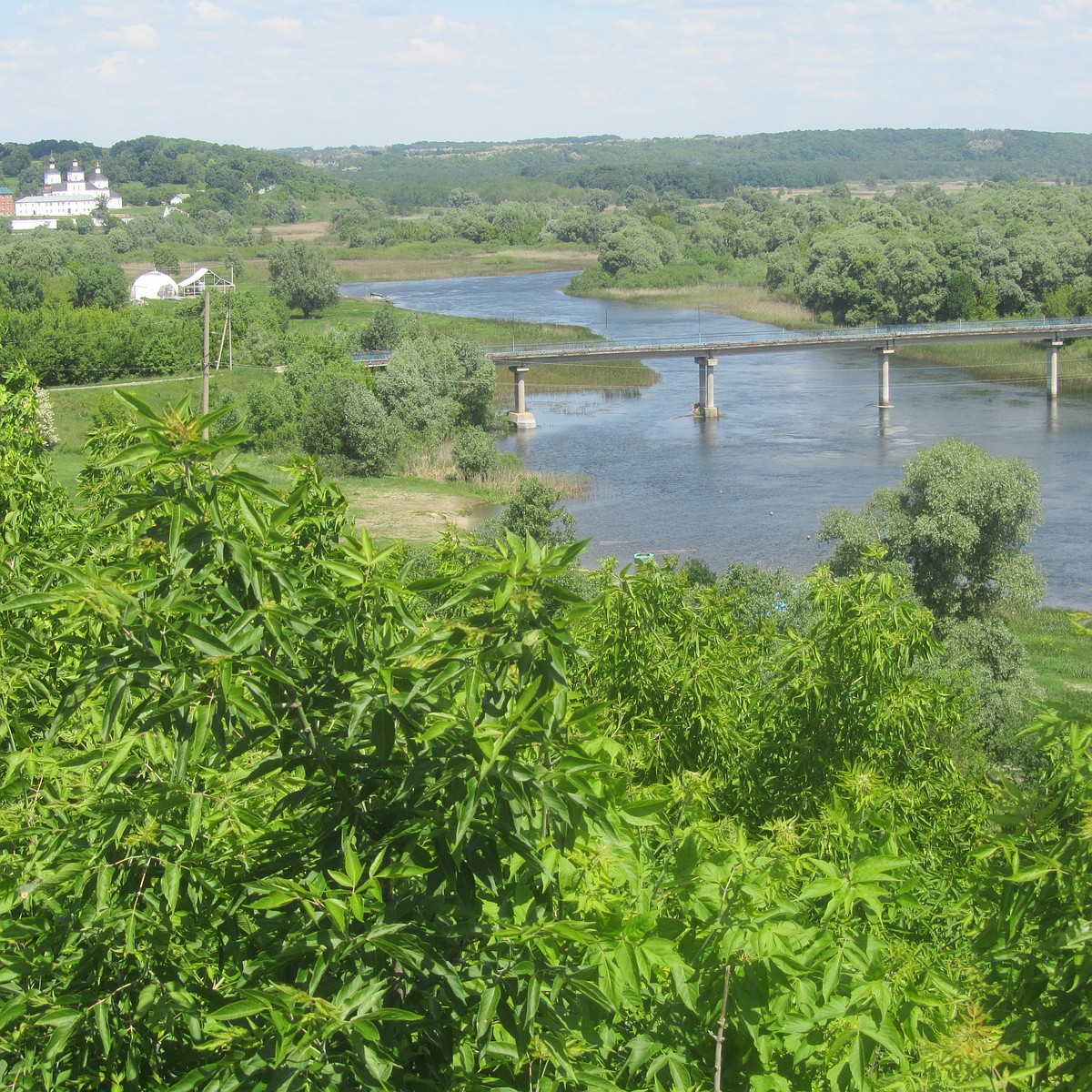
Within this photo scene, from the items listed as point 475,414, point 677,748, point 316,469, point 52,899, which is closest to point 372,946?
point 52,899

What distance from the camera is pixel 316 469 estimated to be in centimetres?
554

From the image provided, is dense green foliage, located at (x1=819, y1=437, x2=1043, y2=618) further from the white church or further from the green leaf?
the white church

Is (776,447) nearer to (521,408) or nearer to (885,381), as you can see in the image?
(885,381)

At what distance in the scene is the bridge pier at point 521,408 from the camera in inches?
1796

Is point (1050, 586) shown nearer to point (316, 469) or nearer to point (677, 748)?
point (677, 748)

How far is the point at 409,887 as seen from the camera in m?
3.01

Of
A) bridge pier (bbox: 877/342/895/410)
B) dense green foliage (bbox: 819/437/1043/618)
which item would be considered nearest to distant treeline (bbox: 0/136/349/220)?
bridge pier (bbox: 877/342/895/410)

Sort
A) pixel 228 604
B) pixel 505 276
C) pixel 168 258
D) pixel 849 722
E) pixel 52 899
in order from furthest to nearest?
pixel 505 276, pixel 168 258, pixel 849 722, pixel 52 899, pixel 228 604

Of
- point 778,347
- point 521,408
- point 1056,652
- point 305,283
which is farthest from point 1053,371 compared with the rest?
point 305,283

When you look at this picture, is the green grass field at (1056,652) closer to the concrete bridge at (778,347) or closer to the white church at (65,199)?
the concrete bridge at (778,347)

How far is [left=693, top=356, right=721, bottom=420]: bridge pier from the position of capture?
45.5 m

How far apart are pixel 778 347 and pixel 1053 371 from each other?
10702 millimetres

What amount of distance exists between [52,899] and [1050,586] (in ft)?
84.6

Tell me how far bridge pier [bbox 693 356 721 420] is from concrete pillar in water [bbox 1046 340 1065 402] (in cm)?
1299
